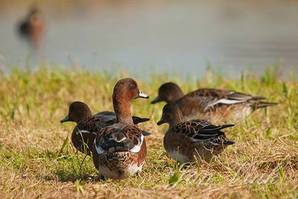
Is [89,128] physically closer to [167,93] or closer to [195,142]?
[195,142]

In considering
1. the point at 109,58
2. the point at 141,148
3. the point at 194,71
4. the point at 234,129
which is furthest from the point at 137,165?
the point at 109,58

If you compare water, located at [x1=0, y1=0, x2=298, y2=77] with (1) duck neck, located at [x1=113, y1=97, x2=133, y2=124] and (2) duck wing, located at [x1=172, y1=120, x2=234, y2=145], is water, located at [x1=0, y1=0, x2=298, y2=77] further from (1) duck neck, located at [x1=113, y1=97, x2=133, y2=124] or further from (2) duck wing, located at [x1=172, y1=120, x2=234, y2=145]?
(2) duck wing, located at [x1=172, y1=120, x2=234, y2=145]

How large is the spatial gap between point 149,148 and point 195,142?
96 cm

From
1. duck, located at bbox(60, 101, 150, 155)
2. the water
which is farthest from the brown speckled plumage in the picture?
the water

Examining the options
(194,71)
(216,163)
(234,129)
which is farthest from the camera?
(194,71)

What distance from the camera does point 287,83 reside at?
10.2m

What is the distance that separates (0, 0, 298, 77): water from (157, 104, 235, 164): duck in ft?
14.8

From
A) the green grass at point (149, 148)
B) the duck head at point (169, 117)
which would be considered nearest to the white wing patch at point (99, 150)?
the green grass at point (149, 148)

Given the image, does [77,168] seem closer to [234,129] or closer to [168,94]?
[234,129]

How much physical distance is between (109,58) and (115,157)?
981cm

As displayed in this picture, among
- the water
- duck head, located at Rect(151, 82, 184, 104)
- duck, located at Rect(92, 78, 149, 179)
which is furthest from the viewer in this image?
the water

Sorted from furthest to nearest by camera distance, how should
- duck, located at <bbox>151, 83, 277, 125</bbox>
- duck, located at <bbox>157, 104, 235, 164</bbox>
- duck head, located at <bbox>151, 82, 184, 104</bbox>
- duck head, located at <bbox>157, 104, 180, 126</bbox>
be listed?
duck head, located at <bbox>151, 82, 184, 104</bbox>, duck, located at <bbox>151, 83, 277, 125</bbox>, duck head, located at <bbox>157, 104, 180, 126</bbox>, duck, located at <bbox>157, 104, 235, 164</bbox>

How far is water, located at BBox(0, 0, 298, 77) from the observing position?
49.7ft

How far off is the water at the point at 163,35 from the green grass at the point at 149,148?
93cm
